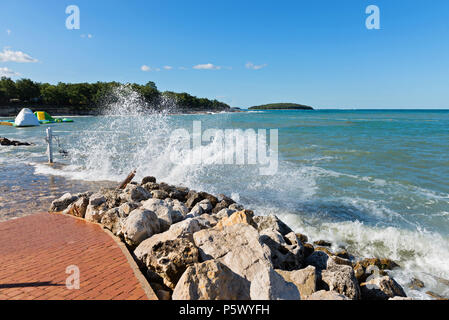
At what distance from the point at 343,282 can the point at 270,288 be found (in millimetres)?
1689

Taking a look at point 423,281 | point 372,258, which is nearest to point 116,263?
point 372,258

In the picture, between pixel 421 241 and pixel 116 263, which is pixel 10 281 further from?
pixel 421 241

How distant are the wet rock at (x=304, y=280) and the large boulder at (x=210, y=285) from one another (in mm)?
984

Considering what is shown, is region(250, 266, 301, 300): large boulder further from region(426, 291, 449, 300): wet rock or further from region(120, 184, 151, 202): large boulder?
region(120, 184, 151, 202): large boulder

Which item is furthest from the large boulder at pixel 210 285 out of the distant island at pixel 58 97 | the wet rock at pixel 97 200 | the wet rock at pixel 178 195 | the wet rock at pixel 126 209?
the distant island at pixel 58 97

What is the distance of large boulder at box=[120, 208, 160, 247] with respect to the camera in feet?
16.9

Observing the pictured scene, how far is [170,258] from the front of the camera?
408cm

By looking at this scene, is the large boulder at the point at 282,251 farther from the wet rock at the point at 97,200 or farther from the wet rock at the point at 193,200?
the wet rock at the point at 97,200

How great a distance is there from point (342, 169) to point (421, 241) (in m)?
8.47

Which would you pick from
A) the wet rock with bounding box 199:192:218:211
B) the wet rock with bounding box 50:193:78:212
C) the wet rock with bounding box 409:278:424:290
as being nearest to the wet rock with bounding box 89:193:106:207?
the wet rock with bounding box 50:193:78:212

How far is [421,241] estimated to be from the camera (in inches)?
285

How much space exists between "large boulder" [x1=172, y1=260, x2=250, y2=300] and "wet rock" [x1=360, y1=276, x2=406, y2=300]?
240cm

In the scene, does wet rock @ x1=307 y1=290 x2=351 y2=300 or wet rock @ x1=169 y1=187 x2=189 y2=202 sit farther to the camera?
wet rock @ x1=169 y1=187 x2=189 y2=202

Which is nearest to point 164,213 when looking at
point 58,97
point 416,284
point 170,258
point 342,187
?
point 170,258
